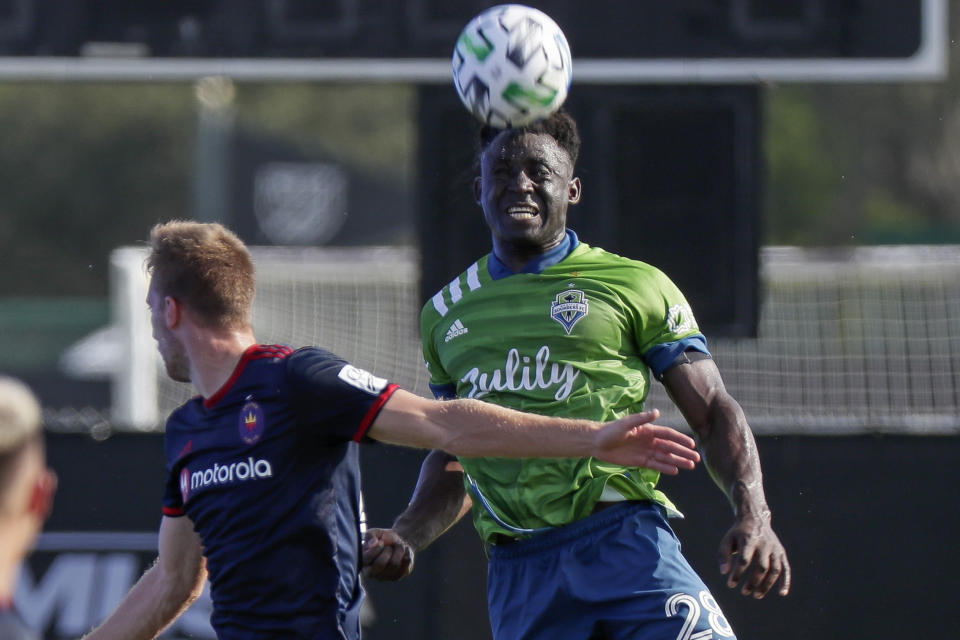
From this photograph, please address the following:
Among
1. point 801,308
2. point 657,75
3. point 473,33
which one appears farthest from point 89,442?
point 801,308

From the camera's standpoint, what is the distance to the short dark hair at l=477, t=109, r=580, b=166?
171 inches

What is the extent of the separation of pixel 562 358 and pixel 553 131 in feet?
2.43

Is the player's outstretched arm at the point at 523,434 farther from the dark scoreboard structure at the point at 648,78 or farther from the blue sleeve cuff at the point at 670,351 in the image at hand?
the dark scoreboard structure at the point at 648,78

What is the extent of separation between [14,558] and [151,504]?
13.4ft

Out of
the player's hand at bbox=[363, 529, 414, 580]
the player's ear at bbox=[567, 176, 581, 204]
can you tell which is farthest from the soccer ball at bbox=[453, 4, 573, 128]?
the player's hand at bbox=[363, 529, 414, 580]

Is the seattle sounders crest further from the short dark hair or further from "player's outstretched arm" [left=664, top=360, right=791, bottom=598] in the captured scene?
the short dark hair

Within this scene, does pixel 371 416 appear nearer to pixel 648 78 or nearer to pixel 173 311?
pixel 173 311

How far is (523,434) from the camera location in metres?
3.40

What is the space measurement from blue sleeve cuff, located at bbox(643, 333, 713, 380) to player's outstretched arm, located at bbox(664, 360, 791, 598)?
0.08 feet

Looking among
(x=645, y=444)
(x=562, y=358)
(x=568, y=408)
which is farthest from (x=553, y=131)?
(x=645, y=444)

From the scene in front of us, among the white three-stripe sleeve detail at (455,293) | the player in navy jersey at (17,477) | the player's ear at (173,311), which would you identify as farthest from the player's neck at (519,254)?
the player in navy jersey at (17,477)

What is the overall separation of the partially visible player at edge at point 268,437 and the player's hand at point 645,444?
15cm

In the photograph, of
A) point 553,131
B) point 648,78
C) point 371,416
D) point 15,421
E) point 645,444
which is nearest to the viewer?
point 15,421

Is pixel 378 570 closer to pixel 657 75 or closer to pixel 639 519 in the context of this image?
pixel 639 519
